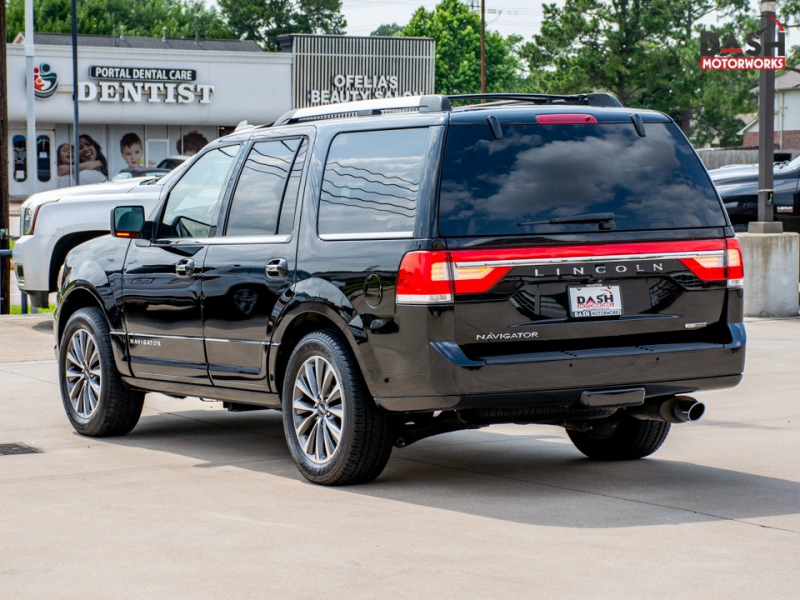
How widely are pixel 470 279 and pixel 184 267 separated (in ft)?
7.40

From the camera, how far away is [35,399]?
10.5 meters

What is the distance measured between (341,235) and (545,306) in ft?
3.67

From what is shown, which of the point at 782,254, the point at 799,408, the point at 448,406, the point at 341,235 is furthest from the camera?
the point at 782,254

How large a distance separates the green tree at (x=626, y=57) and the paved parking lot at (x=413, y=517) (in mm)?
62116

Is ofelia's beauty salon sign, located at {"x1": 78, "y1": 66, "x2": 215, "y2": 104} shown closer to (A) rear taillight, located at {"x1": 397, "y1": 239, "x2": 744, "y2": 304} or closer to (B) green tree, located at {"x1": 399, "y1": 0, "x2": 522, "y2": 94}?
(A) rear taillight, located at {"x1": 397, "y1": 239, "x2": 744, "y2": 304}

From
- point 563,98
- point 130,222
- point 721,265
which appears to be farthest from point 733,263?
point 130,222

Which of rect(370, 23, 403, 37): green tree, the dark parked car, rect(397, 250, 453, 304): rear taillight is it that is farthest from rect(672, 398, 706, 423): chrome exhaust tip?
rect(370, 23, 403, 37): green tree

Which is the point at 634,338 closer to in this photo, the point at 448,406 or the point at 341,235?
the point at 448,406

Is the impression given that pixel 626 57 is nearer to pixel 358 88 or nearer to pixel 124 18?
pixel 358 88

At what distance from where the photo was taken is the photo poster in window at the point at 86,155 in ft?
177

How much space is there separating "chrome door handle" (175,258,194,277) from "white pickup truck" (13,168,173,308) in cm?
706

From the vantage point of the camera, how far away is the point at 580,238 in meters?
6.56

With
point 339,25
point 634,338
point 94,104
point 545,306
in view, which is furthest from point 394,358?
point 339,25

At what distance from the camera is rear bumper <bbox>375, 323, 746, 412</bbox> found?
6340 mm
